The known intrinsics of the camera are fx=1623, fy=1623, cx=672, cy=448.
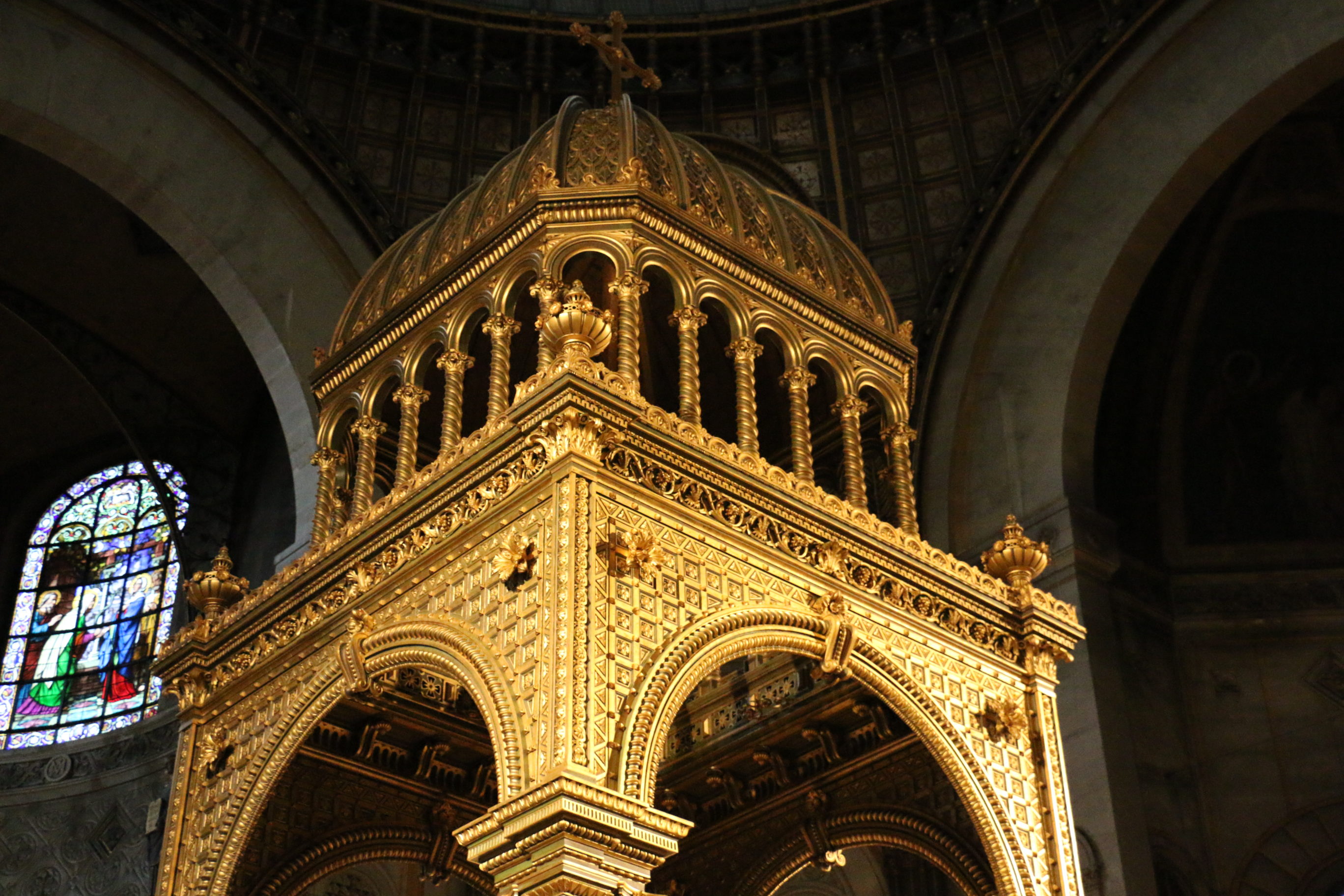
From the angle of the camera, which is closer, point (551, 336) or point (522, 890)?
point (522, 890)

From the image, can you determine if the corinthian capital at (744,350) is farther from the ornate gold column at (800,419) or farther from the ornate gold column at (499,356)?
the ornate gold column at (499,356)

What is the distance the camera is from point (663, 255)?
24.6 ft

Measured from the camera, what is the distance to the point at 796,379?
7.80 meters

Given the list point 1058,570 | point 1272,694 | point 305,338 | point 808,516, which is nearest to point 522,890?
point 808,516

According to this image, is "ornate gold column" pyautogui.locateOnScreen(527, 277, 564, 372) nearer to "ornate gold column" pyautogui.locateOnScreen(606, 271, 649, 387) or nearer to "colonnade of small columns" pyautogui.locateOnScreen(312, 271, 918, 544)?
"colonnade of small columns" pyautogui.locateOnScreen(312, 271, 918, 544)

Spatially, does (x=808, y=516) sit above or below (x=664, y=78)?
below

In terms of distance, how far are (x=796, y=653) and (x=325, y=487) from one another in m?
2.86

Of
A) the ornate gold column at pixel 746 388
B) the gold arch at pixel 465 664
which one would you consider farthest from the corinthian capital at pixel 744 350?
the gold arch at pixel 465 664

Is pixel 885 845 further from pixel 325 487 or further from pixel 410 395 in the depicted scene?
pixel 325 487

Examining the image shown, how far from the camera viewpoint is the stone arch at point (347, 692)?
5770 mm

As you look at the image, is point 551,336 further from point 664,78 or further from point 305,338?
point 664,78

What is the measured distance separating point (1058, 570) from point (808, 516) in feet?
17.9

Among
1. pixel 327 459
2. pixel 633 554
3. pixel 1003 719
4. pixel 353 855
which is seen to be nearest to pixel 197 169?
pixel 327 459

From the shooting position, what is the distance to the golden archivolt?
5.77m
